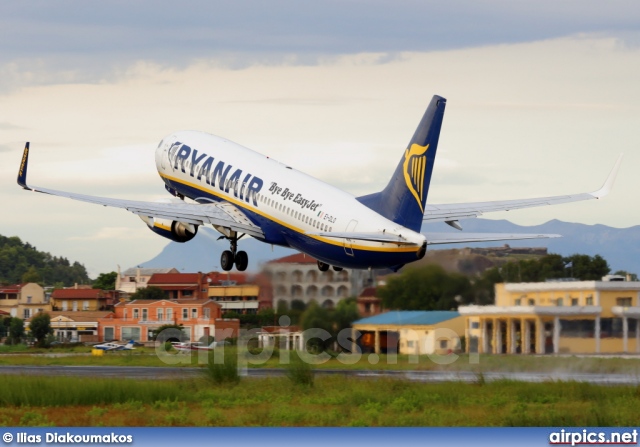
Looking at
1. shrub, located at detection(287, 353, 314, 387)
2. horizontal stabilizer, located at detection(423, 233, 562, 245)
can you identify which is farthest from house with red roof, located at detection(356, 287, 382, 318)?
shrub, located at detection(287, 353, 314, 387)

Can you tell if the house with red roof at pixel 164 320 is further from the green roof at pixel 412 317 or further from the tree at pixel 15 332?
the green roof at pixel 412 317

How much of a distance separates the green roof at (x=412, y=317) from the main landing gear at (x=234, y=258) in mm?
10059

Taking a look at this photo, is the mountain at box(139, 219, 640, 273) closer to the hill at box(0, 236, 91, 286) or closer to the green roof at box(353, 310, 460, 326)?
the green roof at box(353, 310, 460, 326)

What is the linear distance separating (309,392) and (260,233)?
15879 mm

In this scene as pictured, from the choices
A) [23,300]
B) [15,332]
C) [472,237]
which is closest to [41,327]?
[15,332]

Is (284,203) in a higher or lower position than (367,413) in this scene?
higher

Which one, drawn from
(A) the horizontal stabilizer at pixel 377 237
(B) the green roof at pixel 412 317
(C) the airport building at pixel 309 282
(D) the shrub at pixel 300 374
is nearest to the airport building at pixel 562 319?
(B) the green roof at pixel 412 317

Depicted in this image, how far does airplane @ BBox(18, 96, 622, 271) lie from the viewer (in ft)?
180

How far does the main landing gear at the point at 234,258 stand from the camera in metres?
63.8

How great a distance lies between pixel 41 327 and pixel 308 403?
6480 cm

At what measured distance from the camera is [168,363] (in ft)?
238

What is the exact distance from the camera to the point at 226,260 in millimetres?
64812

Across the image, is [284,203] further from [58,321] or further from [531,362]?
[58,321]

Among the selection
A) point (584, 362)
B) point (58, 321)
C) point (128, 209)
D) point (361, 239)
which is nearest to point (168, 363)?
point (128, 209)
